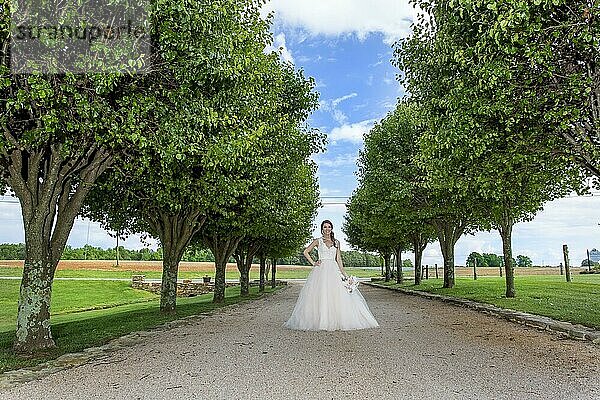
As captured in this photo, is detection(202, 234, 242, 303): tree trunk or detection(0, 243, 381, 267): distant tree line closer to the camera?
detection(202, 234, 242, 303): tree trunk

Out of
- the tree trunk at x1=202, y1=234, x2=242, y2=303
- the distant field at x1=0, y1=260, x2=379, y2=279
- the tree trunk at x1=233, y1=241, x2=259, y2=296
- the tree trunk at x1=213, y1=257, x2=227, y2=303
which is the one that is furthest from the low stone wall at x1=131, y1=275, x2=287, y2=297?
the tree trunk at x1=213, y1=257, x2=227, y2=303

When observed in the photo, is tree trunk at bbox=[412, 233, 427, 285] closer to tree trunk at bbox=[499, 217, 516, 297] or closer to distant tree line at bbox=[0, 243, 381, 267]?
tree trunk at bbox=[499, 217, 516, 297]

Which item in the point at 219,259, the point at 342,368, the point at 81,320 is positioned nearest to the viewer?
the point at 342,368

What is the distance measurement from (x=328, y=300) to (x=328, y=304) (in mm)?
111

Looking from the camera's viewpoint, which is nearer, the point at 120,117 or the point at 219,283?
the point at 120,117

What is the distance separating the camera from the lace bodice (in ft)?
47.5

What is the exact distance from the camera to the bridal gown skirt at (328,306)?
13461 millimetres

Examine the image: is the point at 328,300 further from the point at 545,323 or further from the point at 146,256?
the point at 146,256

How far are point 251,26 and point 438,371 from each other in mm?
10502

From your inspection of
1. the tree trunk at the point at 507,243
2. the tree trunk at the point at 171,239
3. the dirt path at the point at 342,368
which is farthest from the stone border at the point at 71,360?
the tree trunk at the point at 507,243

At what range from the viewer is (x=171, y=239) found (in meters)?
19.8

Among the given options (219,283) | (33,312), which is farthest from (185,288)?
(33,312)

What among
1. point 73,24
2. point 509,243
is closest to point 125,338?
point 73,24

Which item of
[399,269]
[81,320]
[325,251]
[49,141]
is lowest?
[81,320]
